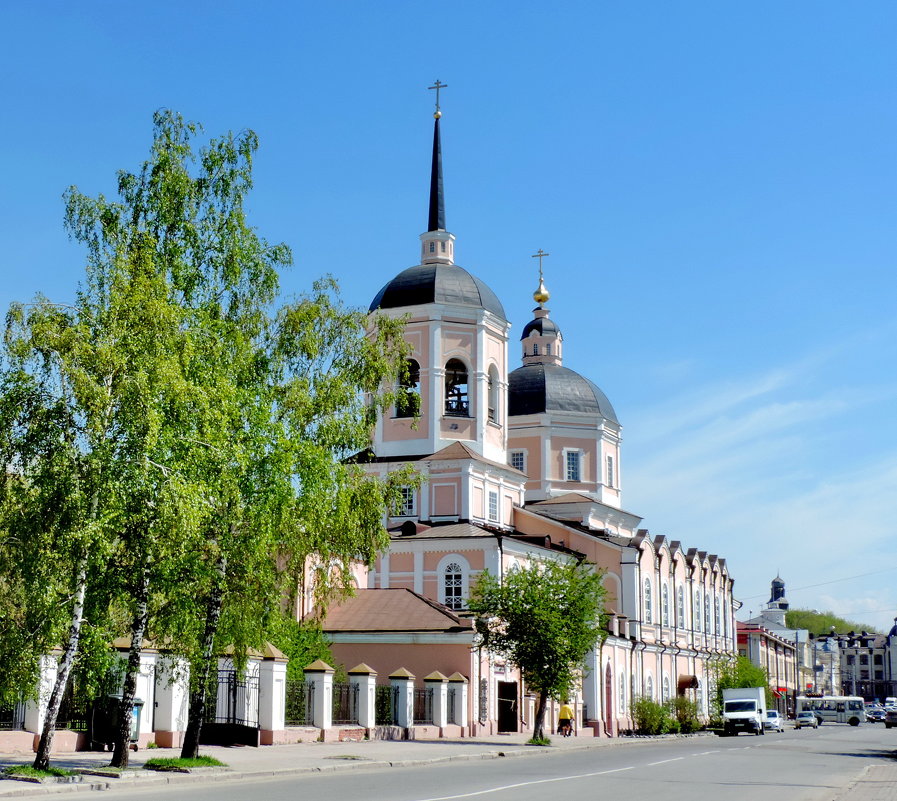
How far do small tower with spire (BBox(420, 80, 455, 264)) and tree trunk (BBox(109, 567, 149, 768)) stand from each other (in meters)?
31.6

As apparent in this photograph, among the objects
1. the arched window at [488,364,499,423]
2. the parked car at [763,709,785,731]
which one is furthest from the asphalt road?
the parked car at [763,709,785,731]

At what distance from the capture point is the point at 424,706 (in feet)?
119

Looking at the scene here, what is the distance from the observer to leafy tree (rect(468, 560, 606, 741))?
1358 inches

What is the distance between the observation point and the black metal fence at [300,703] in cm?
3048

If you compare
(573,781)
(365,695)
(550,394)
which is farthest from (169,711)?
(550,394)

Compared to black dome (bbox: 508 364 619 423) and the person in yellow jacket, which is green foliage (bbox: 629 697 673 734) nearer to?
the person in yellow jacket

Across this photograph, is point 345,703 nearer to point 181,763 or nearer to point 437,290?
point 181,763

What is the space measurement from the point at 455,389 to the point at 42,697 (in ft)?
93.2

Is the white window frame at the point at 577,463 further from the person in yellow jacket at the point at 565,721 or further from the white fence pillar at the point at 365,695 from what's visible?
the white fence pillar at the point at 365,695

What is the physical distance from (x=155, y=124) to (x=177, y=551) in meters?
9.18

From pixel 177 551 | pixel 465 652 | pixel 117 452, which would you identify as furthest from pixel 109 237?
pixel 465 652

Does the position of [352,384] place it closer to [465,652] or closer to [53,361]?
[53,361]

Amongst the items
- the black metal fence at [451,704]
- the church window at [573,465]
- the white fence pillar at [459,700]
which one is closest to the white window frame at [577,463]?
the church window at [573,465]

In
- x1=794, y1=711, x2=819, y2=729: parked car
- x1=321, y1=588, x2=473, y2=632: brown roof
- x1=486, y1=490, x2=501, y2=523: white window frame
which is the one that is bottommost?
x1=794, y1=711, x2=819, y2=729: parked car
